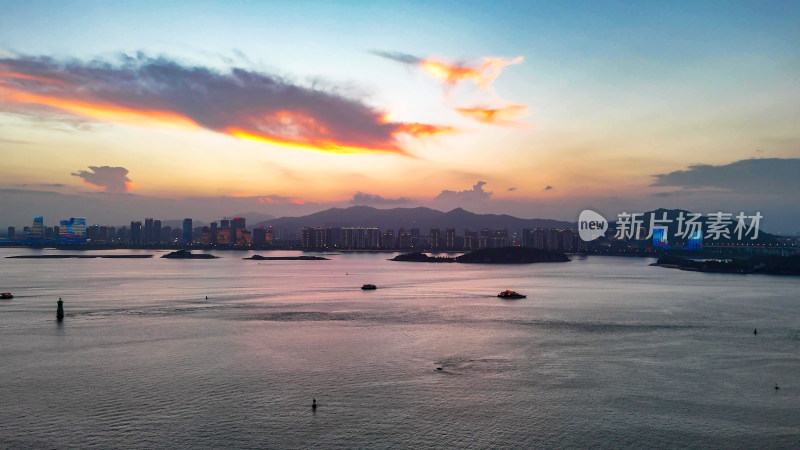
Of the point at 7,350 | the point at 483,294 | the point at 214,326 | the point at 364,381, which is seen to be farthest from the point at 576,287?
the point at 7,350

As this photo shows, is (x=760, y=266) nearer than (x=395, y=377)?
No

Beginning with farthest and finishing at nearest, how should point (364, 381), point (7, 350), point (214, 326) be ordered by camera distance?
1. point (214, 326)
2. point (7, 350)
3. point (364, 381)

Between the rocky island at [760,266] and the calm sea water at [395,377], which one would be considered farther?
the rocky island at [760,266]

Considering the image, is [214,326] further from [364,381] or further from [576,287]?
[576,287]

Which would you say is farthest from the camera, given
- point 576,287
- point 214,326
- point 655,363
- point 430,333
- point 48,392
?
point 576,287

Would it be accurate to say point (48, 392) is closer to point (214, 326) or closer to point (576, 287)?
point (214, 326)

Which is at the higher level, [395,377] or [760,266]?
[760,266]

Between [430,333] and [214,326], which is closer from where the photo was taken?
[430,333]
